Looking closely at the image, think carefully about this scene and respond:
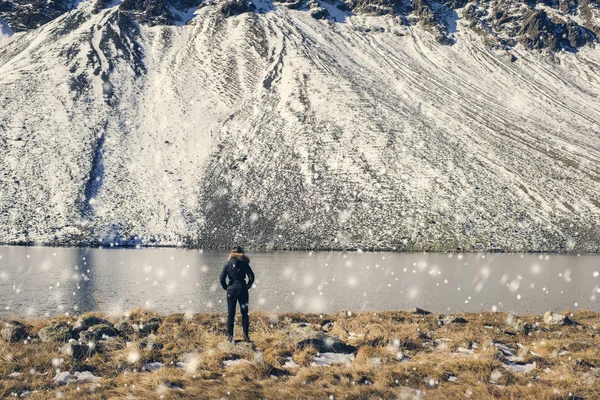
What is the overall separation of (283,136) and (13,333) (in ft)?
246

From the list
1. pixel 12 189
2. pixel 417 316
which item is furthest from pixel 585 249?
pixel 12 189

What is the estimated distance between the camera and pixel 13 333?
13.0 meters

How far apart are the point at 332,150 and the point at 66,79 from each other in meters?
→ 64.3

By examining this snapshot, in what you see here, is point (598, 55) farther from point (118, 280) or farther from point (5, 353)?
point (5, 353)

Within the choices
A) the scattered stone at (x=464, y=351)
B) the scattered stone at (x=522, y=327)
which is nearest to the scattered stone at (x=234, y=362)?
the scattered stone at (x=464, y=351)

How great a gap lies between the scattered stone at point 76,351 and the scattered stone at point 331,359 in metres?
5.76

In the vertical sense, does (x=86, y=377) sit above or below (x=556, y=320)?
above

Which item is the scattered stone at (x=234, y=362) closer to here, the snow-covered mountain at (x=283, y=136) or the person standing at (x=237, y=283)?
the person standing at (x=237, y=283)

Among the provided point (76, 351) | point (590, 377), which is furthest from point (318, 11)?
point (590, 377)

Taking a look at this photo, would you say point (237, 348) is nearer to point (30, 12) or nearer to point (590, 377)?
point (590, 377)

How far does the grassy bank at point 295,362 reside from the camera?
9.01 meters

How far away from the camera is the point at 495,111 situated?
101 metres

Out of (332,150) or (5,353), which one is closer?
(5,353)

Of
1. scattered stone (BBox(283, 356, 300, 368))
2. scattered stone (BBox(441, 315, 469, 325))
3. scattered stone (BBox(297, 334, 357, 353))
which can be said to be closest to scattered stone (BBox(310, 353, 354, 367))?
scattered stone (BBox(297, 334, 357, 353))
